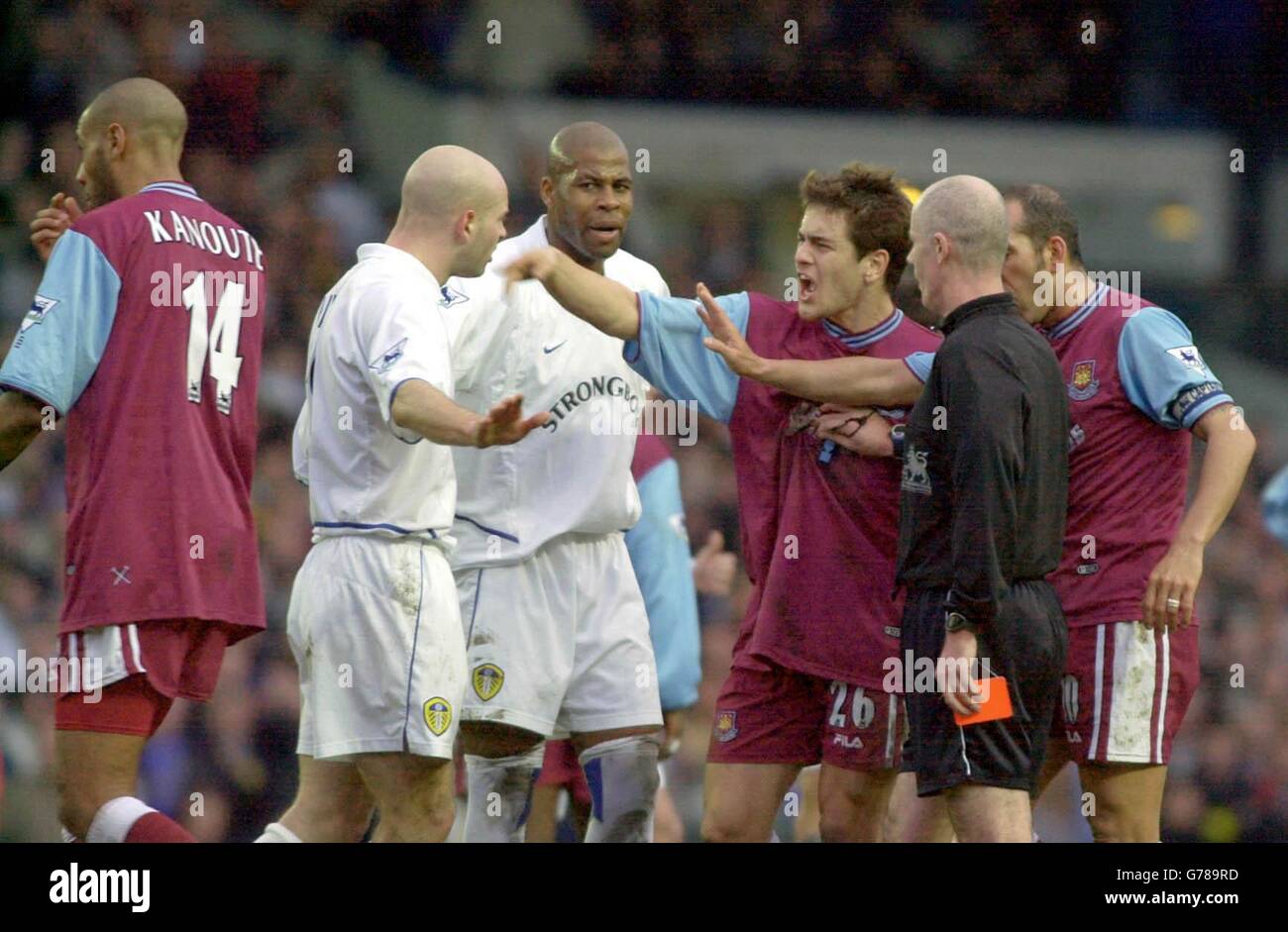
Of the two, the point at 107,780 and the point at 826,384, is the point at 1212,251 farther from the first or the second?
the point at 107,780

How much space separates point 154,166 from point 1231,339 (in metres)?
10.6

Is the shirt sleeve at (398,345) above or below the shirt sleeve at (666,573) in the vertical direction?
above

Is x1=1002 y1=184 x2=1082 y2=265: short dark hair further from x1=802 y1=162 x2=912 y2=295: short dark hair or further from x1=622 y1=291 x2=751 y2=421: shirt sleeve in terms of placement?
x1=622 y1=291 x2=751 y2=421: shirt sleeve

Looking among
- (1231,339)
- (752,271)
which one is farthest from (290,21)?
(1231,339)

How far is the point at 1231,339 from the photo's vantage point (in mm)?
14375

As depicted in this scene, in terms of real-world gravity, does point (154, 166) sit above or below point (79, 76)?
below

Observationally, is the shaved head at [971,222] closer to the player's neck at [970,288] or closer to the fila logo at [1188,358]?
the player's neck at [970,288]

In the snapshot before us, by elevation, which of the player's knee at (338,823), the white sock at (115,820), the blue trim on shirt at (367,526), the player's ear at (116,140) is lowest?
the player's knee at (338,823)

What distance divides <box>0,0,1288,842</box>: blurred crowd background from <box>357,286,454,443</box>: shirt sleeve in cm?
216

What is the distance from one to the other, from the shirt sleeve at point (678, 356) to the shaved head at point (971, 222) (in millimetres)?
680

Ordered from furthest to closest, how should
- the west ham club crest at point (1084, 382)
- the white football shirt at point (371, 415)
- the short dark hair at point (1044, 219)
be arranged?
the short dark hair at point (1044, 219), the west ham club crest at point (1084, 382), the white football shirt at point (371, 415)

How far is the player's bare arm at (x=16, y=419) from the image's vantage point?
198 inches

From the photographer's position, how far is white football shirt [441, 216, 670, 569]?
5.68 meters

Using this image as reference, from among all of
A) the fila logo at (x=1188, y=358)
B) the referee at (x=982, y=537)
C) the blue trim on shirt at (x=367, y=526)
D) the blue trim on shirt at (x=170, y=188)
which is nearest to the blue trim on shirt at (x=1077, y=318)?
the fila logo at (x=1188, y=358)
